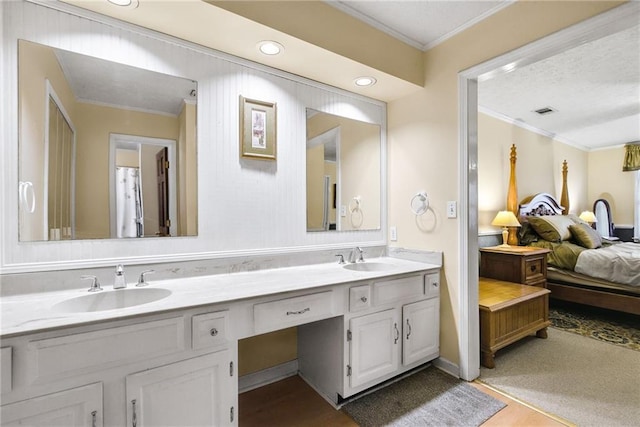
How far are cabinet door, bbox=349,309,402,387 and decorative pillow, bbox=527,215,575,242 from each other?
290cm

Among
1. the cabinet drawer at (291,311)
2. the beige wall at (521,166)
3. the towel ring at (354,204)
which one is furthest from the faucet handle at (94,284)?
the beige wall at (521,166)

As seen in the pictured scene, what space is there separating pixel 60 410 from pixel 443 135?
8.20ft

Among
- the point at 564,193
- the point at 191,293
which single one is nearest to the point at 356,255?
the point at 191,293

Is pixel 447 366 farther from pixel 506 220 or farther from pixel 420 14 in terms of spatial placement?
pixel 420 14

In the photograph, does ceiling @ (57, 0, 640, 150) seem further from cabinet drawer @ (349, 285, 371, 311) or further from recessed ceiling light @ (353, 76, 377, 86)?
cabinet drawer @ (349, 285, 371, 311)

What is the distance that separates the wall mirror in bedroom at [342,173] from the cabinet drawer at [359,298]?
65cm

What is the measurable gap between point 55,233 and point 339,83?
200cm

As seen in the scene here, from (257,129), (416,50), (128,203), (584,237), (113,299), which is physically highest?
(416,50)

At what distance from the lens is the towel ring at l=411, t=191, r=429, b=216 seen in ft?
7.66

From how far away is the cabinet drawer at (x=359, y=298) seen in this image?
5.79ft

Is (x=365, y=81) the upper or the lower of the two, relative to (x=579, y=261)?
upper

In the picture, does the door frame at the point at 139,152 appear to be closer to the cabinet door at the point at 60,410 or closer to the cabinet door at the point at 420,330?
the cabinet door at the point at 60,410

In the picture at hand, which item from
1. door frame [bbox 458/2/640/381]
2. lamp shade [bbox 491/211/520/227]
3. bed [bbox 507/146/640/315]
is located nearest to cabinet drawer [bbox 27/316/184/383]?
door frame [bbox 458/2/640/381]

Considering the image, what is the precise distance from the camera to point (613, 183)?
5.61 metres
